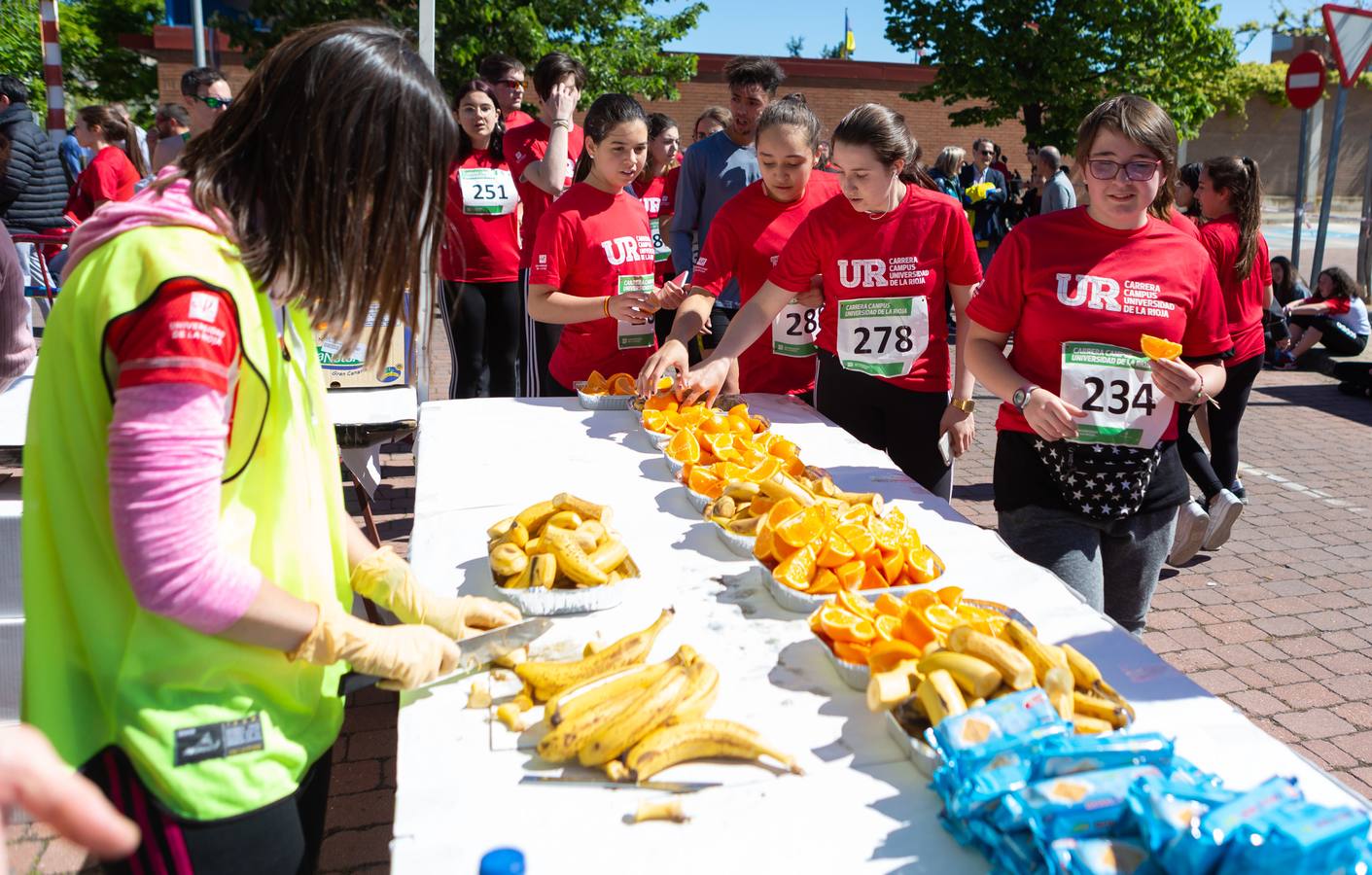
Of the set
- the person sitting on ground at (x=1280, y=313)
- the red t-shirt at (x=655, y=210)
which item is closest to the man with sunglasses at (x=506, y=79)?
the red t-shirt at (x=655, y=210)

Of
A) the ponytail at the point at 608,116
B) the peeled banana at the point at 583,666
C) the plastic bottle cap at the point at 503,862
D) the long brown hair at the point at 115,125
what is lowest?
the plastic bottle cap at the point at 503,862

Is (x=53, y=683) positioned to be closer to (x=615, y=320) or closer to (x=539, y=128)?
(x=615, y=320)

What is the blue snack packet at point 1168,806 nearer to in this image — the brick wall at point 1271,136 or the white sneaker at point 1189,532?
the white sneaker at point 1189,532

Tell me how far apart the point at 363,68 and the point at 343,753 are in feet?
8.42

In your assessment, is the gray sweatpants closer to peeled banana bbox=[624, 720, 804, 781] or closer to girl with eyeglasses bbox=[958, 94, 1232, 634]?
girl with eyeglasses bbox=[958, 94, 1232, 634]

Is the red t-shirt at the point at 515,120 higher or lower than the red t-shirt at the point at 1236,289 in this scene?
higher

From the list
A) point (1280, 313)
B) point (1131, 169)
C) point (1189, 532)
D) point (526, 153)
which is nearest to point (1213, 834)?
point (1131, 169)

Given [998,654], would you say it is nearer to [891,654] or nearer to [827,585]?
[891,654]

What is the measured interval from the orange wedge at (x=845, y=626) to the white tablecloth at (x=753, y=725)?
0.08 metres

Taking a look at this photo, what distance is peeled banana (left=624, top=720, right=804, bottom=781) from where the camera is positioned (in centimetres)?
155

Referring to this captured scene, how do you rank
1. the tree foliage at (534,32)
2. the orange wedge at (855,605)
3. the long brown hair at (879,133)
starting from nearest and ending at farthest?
the orange wedge at (855,605), the long brown hair at (879,133), the tree foliage at (534,32)

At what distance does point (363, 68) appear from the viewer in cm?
135

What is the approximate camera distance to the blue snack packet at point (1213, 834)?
3.87 feet

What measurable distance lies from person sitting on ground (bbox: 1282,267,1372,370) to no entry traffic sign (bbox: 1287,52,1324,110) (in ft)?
6.67
